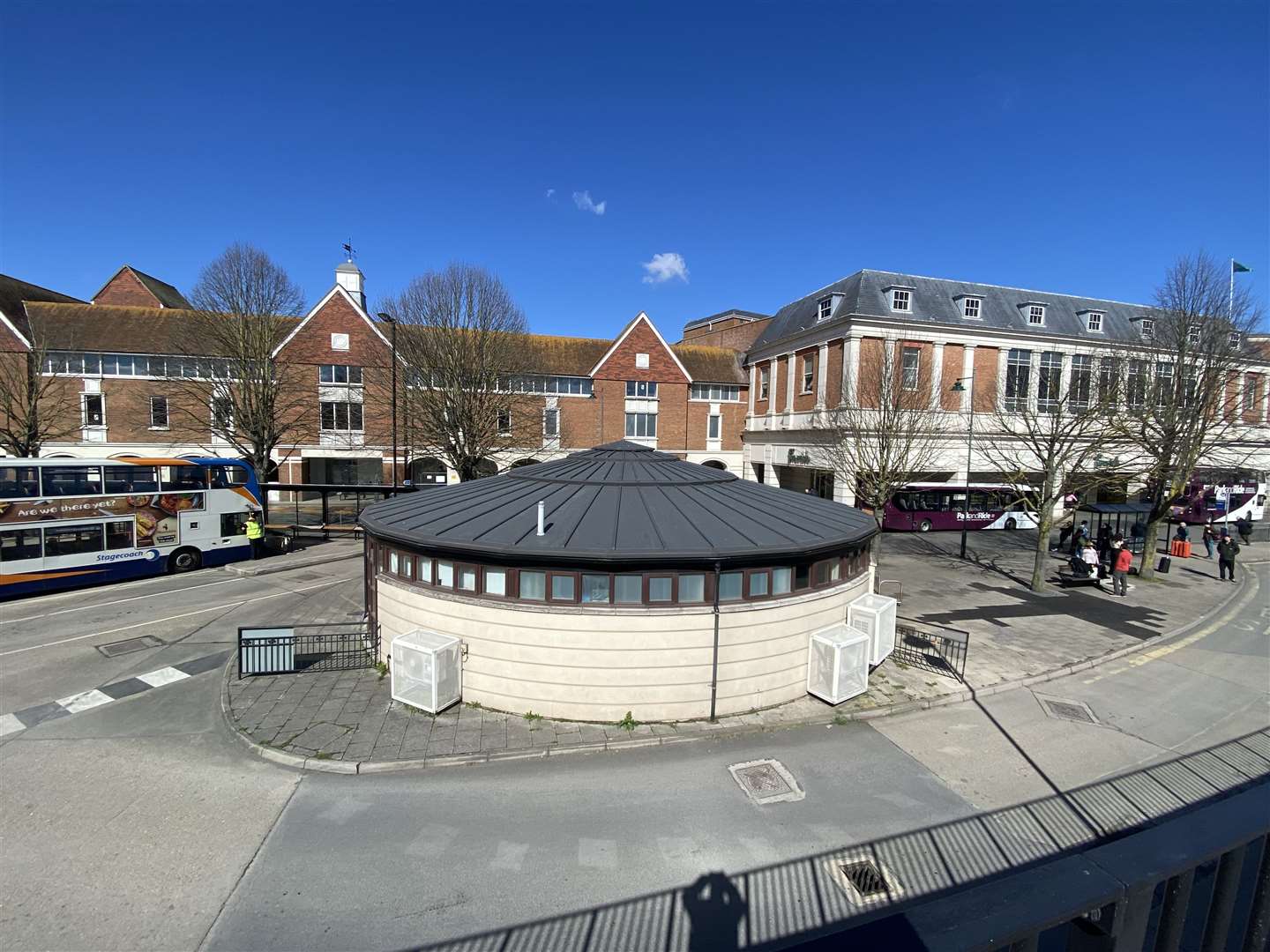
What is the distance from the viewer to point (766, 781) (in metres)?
8.27

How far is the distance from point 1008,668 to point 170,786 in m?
15.3

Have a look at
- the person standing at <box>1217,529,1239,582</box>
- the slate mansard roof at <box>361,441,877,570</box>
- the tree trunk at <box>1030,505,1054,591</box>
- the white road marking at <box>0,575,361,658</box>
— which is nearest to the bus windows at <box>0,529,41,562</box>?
the white road marking at <box>0,575,361,658</box>

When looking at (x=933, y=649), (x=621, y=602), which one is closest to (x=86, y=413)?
(x=621, y=602)

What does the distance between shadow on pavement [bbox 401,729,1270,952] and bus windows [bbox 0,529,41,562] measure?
20.3 meters

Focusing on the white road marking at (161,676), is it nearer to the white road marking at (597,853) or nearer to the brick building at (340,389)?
the white road marking at (597,853)

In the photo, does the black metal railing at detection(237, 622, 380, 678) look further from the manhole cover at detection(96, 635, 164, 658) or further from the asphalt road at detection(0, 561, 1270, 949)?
the manhole cover at detection(96, 635, 164, 658)

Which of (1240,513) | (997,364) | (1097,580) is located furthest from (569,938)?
(1240,513)

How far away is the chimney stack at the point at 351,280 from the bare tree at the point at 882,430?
1305 inches

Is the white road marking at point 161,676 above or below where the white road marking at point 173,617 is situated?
above

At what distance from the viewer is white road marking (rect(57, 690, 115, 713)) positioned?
1042 centimetres

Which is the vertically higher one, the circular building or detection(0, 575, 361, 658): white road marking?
the circular building

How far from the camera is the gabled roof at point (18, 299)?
3638 centimetres

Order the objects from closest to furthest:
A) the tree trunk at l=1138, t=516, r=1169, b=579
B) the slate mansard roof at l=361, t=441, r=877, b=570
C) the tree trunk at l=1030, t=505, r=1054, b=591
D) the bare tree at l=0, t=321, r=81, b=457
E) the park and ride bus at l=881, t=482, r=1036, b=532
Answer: the slate mansard roof at l=361, t=441, r=877, b=570
the tree trunk at l=1030, t=505, r=1054, b=591
the tree trunk at l=1138, t=516, r=1169, b=579
the bare tree at l=0, t=321, r=81, b=457
the park and ride bus at l=881, t=482, r=1036, b=532

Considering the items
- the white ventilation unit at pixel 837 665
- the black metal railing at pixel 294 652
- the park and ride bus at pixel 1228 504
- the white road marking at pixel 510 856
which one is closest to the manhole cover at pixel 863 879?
the white road marking at pixel 510 856
